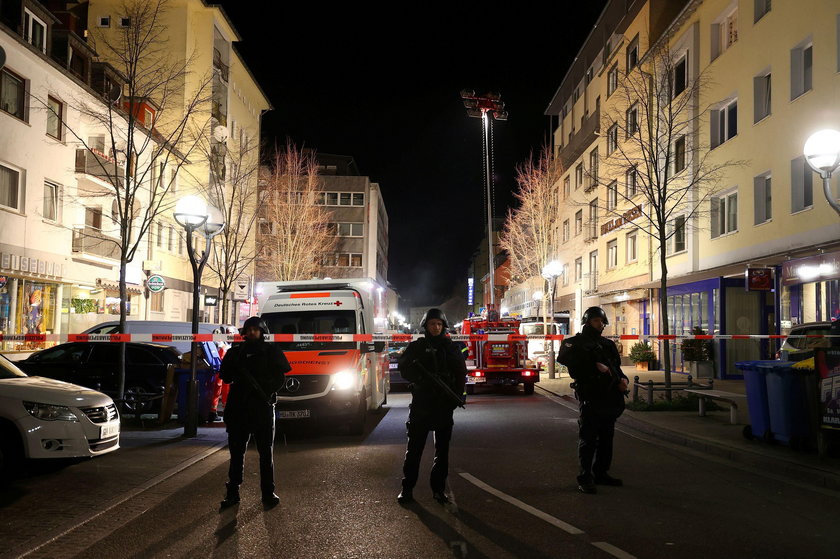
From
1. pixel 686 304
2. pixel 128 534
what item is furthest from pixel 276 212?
pixel 128 534

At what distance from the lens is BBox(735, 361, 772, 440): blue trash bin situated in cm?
994

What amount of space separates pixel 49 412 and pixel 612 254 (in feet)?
104

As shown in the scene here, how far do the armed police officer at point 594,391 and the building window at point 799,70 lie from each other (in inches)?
605

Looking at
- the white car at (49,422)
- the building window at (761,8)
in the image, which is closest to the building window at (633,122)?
the building window at (761,8)

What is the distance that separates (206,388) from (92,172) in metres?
15.5

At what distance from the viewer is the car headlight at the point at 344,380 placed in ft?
37.7

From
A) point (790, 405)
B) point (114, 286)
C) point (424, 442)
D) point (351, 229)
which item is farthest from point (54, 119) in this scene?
point (351, 229)

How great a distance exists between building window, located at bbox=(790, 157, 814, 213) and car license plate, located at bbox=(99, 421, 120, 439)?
1757 centimetres

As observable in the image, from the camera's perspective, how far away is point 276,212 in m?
43.2

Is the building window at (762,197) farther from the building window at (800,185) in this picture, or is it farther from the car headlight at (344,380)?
the car headlight at (344,380)

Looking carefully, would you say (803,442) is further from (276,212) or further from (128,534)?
(276,212)

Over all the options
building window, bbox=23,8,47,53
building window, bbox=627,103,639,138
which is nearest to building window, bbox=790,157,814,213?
building window, bbox=627,103,639,138

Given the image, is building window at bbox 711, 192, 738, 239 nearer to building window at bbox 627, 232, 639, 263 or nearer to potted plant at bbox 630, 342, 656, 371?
potted plant at bbox 630, 342, 656, 371

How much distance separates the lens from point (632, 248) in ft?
107
